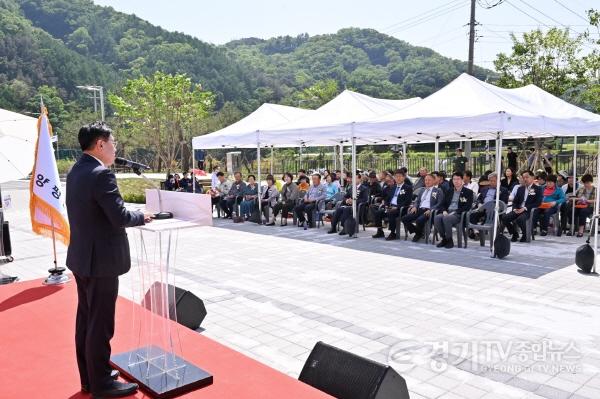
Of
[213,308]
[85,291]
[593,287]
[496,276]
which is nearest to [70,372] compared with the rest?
[85,291]

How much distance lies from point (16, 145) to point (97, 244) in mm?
4489

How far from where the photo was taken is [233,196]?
1319 centimetres

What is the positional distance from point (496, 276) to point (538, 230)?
4419 millimetres

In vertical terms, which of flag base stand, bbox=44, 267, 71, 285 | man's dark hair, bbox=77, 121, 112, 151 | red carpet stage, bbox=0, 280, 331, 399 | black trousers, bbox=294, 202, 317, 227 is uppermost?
man's dark hair, bbox=77, 121, 112, 151

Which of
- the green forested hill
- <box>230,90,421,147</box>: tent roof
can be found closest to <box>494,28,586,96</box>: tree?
<box>230,90,421,147</box>: tent roof

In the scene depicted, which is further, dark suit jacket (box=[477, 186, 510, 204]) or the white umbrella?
dark suit jacket (box=[477, 186, 510, 204])

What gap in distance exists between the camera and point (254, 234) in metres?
10.7

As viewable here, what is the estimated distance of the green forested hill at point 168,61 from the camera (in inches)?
2276

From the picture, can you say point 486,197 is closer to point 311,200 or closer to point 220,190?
point 311,200

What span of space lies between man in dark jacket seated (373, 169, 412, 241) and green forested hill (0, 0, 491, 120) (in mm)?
37151

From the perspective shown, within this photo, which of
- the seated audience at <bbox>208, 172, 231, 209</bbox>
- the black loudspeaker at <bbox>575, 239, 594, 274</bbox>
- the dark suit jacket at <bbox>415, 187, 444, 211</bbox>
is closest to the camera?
the black loudspeaker at <bbox>575, 239, 594, 274</bbox>

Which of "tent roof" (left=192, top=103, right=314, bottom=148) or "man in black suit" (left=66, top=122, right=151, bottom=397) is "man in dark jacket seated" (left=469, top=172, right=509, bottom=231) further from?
"man in black suit" (left=66, top=122, right=151, bottom=397)

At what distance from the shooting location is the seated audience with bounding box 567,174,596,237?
31.1ft

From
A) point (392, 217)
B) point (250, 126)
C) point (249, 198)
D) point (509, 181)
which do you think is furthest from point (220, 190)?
point (509, 181)
